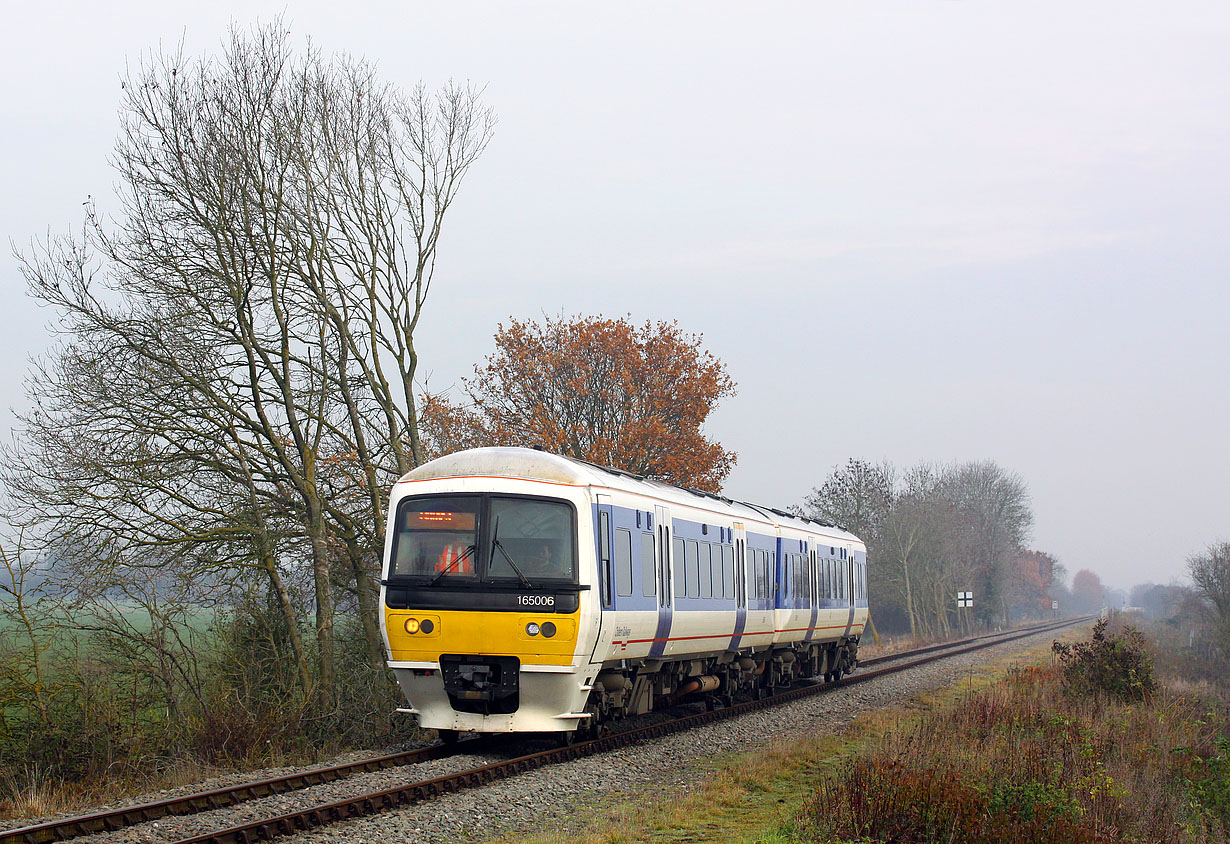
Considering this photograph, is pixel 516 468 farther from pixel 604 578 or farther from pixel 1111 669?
pixel 1111 669

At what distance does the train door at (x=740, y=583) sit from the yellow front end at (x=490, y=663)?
6.35m

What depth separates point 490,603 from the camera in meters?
12.8

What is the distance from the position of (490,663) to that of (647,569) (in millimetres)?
2988

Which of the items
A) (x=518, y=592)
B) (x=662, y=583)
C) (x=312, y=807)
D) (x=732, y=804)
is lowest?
(x=732, y=804)

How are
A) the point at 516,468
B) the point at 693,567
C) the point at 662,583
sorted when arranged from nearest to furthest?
the point at 516,468 → the point at 662,583 → the point at 693,567

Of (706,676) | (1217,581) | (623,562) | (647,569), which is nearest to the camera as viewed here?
(623,562)

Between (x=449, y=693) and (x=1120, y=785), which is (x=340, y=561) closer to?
(x=449, y=693)

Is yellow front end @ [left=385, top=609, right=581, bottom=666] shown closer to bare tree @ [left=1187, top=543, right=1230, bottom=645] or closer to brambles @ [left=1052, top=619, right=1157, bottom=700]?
brambles @ [left=1052, top=619, right=1157, bottom=700]

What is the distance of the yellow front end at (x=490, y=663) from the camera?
12812 mm

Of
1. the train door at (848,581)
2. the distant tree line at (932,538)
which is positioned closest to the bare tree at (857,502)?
the distant tree line at (932,538)

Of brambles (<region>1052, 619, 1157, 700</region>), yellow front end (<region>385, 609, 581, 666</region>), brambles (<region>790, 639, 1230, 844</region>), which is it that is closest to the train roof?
yellow front end (<region>385, 609, 581, 666</region>)

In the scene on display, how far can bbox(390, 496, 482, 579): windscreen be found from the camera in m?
13.0

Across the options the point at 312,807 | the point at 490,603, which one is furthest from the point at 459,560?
the point at 312,807

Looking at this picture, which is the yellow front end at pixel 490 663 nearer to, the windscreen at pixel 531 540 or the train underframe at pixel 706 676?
the windscreen at pixel 531 540
